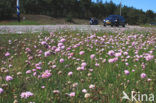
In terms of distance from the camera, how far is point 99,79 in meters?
2.66

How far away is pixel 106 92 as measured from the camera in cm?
221

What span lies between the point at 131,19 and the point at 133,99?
7939 cm

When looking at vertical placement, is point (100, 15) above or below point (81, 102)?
above

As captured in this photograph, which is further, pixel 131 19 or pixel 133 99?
pixel 131 19

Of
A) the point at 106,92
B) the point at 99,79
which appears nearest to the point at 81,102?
the point at 106,92

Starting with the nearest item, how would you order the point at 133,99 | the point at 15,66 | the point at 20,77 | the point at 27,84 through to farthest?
the point at 133,99 < the point at 27,84 < the point at 20,77 < the point at 15,66

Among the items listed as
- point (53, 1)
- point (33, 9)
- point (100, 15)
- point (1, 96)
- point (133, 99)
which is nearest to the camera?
point (133, 99)

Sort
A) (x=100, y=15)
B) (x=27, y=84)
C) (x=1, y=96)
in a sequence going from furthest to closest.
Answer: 1. (x=100, y=15)
2. (x=27, y=84)
3. (x=1, y=96)

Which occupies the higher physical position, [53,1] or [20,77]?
[53,1]

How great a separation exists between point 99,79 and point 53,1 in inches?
2438

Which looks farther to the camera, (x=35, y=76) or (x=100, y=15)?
(x=100, y=15)

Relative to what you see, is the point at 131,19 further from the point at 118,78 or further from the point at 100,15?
the point at 118,78

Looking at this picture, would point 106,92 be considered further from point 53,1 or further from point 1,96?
point 53,1

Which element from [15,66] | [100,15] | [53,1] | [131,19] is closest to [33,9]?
[53,1]
